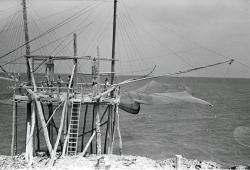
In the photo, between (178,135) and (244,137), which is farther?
(178,135)

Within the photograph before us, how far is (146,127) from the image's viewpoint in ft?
130

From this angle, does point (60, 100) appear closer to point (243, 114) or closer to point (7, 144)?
point (7, 144)

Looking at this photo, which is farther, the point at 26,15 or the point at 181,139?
the point at 181,139

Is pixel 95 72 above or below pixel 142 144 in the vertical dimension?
above

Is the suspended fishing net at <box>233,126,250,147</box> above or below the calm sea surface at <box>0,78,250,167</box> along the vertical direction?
above

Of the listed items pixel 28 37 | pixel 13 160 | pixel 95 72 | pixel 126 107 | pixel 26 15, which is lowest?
pixel 13 160

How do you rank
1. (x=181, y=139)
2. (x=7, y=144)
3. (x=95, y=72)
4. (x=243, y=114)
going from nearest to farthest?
(x=95, y=72)
(x=7, y=144)
(x=181, y=139)
(x=243, y=114)

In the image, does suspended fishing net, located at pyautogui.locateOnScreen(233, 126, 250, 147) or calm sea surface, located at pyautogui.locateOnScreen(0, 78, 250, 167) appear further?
calm sea surface, located at pyautogui.locateOnScreen(0, 78, 250, 167)

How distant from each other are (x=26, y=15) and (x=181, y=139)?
24.5m

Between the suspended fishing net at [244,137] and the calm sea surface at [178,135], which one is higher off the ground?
the suspended fishing net at [244,137]

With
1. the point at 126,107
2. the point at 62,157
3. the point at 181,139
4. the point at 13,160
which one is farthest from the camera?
the point at 181,139

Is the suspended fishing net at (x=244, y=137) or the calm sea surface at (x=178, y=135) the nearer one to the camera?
the suspended fishing net at (x=244, y=137)

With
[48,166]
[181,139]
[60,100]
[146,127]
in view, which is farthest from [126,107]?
[146,127]

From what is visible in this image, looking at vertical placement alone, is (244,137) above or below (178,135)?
above
